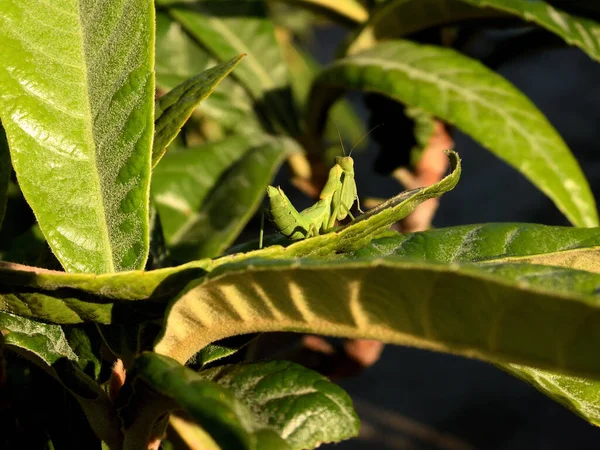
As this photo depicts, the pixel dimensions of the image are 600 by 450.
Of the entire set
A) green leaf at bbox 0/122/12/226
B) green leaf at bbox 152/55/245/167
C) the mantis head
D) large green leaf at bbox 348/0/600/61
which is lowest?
the mantis head

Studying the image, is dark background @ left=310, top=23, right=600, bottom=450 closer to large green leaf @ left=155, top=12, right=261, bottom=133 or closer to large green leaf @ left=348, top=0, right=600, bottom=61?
large green leaf @ left=348, top=0, right=600, bottom=61

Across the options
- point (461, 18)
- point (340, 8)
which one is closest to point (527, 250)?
point (461, 18)

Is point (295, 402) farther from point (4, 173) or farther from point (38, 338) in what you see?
point (4, 173)

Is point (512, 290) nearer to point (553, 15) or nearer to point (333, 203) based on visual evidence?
point (333, 203)

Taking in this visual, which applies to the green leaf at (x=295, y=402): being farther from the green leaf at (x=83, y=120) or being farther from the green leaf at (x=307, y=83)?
the green leaf at (x=307, y=83)

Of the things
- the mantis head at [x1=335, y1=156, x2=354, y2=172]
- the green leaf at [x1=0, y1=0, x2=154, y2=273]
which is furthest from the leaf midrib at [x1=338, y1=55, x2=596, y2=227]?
the green leaf at [x1=0, y1=0, x2=154, y2=273]

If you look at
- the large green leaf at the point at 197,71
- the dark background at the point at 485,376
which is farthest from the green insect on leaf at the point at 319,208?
the dark background at the point at 485,376

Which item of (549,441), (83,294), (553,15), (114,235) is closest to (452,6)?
(553,15)
